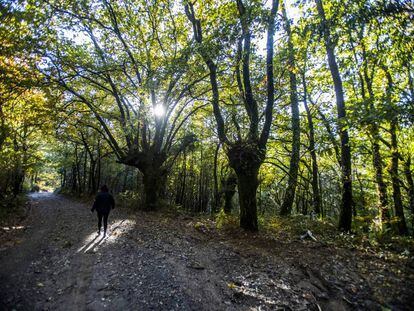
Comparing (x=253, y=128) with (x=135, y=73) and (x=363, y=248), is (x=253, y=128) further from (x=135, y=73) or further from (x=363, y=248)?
(x=135, y=73)

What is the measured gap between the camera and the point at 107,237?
8.88m

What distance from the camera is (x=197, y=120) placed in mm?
20156

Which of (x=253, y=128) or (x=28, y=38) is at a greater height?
(x=28, y=38)

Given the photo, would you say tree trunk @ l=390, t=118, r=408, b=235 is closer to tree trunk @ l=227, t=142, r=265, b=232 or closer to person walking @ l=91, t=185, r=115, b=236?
tree trunk @ l=227, t=142, r=265, b=232

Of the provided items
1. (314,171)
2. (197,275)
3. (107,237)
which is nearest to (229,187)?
(314,171)

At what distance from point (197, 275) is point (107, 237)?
4876 mm

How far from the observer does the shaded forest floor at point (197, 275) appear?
4.50 meters

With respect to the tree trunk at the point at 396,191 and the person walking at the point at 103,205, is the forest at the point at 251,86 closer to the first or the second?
the tree trunk at the point at 396,191

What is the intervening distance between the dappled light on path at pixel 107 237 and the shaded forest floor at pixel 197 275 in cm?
7

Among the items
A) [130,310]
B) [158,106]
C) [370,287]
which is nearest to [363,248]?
[370,287]

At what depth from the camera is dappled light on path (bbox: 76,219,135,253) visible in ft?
25.1

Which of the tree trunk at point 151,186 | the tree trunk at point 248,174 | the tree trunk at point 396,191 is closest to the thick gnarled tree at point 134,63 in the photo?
the tree trunk at point 151,186

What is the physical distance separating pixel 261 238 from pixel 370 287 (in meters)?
3.85

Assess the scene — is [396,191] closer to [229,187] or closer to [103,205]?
[229,187]
